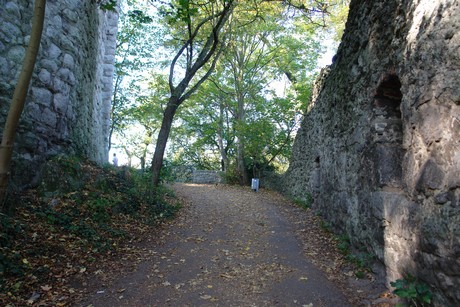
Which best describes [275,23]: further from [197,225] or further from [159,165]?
[197,225]

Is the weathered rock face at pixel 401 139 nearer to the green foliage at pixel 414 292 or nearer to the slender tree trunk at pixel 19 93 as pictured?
the green foliage at pixel 414 292

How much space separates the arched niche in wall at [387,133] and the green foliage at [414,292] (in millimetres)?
1247

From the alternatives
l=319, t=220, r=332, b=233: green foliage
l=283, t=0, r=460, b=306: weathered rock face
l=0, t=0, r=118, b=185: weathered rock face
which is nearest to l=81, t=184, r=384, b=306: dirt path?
l=319, t=220, r=332, b=233: green foliage

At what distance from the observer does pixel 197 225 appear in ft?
23.9

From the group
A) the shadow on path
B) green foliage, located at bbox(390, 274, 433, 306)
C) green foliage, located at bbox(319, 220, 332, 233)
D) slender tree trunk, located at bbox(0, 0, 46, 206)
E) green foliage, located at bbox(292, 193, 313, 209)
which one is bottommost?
the shadow on path

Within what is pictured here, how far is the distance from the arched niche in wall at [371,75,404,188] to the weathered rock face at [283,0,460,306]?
12mm

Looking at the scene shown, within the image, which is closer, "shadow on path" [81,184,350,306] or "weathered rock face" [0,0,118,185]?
"shadow on path" [81,184,350,306]

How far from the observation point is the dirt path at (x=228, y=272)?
12.4 feet

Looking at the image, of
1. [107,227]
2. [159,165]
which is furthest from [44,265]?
[159,165]

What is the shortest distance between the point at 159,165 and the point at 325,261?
5.33 meters

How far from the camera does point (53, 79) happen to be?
20.0 ft

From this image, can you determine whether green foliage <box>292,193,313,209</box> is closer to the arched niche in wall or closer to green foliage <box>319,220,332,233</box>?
green foliage <box>319,220,332,233</box>

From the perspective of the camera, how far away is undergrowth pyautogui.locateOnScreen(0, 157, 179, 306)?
361 cm

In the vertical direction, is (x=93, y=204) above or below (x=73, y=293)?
above
